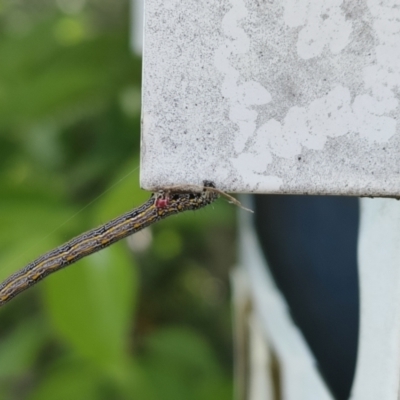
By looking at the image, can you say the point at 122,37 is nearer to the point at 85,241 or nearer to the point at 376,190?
the point at 85,241

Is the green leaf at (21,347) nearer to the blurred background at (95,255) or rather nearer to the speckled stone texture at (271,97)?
the blurred background at (95,255)

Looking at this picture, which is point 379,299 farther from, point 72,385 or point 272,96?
point 72,385

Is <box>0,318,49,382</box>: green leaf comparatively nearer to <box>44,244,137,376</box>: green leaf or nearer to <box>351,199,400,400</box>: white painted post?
<box>44,244,137,376</box>: green leaf

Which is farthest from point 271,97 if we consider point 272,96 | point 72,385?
point 72,385

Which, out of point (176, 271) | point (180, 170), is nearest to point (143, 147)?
point (180, 170)

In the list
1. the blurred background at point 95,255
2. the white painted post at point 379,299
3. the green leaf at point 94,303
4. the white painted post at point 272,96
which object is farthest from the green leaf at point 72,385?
the white painted post at point 272,96

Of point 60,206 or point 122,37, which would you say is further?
point 122,37
